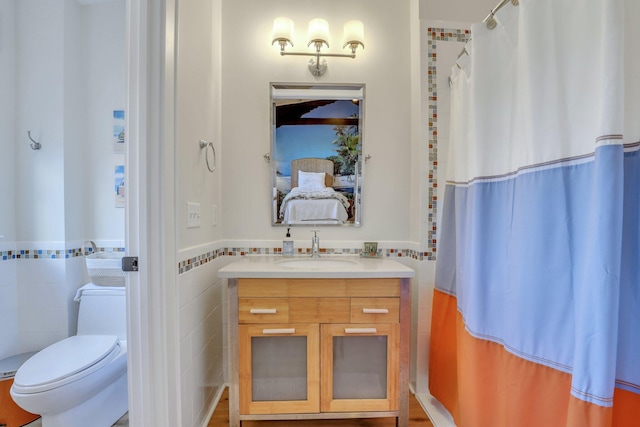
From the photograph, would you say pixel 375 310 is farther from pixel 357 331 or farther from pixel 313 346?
pixel 313 346

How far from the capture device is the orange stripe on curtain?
0.73 metres

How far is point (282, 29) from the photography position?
1.67 meters

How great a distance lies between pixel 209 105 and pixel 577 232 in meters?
1.78

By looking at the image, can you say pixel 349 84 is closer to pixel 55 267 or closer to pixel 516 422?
pixel 516 422

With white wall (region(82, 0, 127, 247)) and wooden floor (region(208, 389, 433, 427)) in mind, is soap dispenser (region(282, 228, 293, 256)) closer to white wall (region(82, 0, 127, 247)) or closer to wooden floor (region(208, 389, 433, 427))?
wooden floor (region(208, 389, 433, 427))

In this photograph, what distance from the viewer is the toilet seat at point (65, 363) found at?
1.15m

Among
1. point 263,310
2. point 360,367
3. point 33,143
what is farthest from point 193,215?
point 33,143

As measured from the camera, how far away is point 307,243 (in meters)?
1.82

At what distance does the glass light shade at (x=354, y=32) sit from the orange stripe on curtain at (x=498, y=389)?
5.48ft

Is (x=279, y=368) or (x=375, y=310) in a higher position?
(x=375, y=310)

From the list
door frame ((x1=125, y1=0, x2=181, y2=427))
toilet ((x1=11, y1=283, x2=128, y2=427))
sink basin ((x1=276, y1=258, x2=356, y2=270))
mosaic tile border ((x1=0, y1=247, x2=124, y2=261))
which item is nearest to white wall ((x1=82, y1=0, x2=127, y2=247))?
mosaic tile border ((x1=0, y1=247, x2=124, y2=261))

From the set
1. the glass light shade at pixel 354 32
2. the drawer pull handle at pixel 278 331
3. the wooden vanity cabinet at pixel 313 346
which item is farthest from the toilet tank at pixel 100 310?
the glass light shade at pixel 354 32

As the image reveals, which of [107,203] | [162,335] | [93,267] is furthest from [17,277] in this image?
[162,335]

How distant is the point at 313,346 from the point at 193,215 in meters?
0.88
